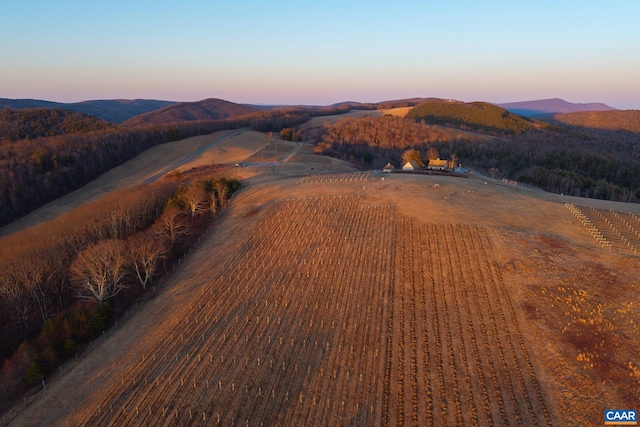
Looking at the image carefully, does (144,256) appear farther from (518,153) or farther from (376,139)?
(376,139)

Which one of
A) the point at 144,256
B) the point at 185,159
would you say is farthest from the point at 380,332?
the point at 185,159

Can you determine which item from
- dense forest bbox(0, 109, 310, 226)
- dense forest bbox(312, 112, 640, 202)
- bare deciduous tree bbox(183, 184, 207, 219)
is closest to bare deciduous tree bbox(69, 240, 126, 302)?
bare deciduous tree bbox(183, 184, 207, 219)

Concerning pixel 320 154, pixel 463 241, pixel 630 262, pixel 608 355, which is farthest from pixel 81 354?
pixel 320 154

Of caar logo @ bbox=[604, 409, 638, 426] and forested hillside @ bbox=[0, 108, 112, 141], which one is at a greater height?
forested hillside @ bbox=[0, 108, 112, 141]

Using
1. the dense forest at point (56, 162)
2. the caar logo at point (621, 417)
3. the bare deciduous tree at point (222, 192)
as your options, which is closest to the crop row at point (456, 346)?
the caar logo at point (621, 417)

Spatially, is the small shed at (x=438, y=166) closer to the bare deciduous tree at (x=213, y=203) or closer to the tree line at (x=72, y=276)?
the bare deciduous tree at (x=213, y=203)

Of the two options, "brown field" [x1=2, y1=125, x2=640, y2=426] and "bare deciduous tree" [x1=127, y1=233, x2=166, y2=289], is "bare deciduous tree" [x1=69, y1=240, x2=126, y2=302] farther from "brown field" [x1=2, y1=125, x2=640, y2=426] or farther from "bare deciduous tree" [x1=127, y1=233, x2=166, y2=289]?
"brown field" [x1=2, y1=125, x2=640, y2=426]
